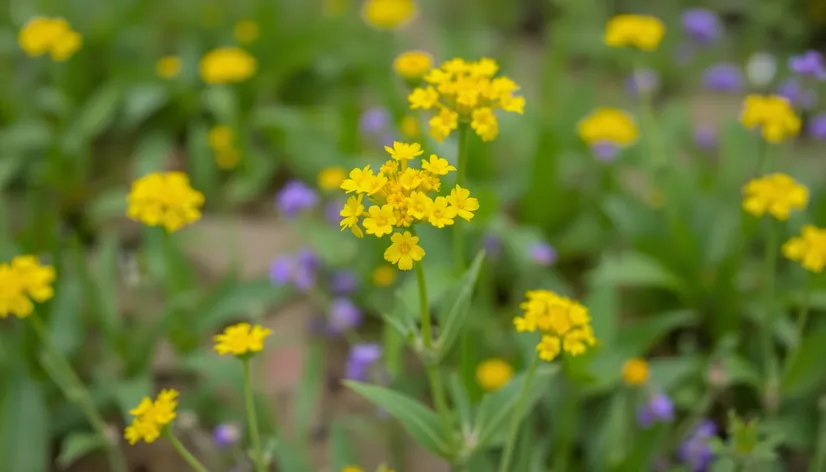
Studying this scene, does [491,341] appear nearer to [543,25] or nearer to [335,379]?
[335,379]

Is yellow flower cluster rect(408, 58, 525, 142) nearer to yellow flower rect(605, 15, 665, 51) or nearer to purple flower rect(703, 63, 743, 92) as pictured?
yellow flower rect(605, 15, 665, 51)

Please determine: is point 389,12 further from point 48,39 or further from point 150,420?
point 150,420

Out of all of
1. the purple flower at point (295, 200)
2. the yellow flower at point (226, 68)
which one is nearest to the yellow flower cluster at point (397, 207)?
the purple flower at point (295, 200)

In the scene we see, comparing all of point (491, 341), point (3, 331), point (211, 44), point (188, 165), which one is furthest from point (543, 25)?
point (3, 331)

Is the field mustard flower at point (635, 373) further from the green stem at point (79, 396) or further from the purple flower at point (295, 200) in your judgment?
the green stem at point (79, 396)

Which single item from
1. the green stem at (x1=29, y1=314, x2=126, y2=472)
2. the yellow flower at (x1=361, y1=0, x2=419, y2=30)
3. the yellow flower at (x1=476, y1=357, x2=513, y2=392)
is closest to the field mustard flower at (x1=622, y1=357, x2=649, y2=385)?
the yellow flower at (x1=476, y1=357, x2=513, y2=392)

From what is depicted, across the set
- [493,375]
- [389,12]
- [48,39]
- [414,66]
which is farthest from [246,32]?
[493,375]
